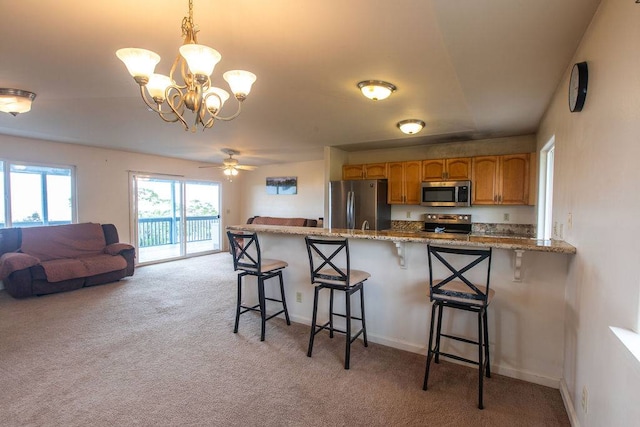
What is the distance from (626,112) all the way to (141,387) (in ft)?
10.7

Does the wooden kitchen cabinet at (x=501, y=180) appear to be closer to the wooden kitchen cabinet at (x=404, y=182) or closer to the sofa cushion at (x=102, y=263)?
the wooden kitchen cabinet at (x=404, y=182)

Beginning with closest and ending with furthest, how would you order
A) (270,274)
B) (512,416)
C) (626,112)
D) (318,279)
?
(626,112)
(512,416)
(318,279)
(270,274)

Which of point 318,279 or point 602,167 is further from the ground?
point 602,167

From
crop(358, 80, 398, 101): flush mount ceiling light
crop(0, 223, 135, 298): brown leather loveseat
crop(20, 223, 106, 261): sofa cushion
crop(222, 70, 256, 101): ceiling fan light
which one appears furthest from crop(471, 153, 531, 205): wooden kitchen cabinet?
crop(20, 223, 106, 261): sofa cushion

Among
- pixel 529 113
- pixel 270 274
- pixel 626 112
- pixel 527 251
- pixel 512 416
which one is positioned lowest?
pixel 512 416

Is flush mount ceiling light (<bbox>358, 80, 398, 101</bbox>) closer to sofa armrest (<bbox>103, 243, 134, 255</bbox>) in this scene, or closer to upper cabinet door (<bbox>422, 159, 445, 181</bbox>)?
upper cabinet door (<bbox>422, 159, 445, 181</bbox>)

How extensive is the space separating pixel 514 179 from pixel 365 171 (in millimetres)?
2298

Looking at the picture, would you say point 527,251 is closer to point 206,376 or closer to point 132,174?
point 206,376

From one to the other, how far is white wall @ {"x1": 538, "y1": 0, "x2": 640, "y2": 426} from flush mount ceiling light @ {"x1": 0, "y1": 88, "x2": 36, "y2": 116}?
4.29m

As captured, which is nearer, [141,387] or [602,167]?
[602,167]

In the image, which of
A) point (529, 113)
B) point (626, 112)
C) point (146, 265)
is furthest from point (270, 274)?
point (146, 265)

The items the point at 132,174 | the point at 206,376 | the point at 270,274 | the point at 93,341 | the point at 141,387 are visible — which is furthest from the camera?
the point at 132,174

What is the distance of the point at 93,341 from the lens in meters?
3.06

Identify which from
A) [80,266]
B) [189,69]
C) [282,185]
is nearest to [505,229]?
[189,69]
